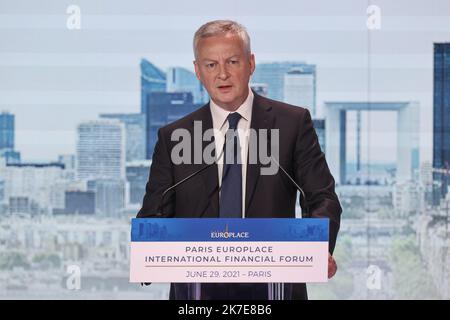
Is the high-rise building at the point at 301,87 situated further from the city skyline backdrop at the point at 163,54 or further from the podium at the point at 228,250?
the podium at the point at 228,250

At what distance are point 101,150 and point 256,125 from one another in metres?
1.30

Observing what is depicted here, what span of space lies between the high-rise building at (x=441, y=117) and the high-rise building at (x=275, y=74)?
2.03ft

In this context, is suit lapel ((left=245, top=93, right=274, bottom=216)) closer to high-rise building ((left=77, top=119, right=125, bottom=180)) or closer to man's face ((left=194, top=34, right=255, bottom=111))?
man's face ((left=194, top=34, right=255, bottom=111))

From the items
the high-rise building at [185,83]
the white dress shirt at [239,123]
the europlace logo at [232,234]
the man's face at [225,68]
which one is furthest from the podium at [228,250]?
the high-rise building at [185,83]

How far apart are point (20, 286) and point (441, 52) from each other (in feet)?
7.78

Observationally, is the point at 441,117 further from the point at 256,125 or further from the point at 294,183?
the point at 294,183

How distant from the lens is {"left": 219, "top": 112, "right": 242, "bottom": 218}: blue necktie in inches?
110

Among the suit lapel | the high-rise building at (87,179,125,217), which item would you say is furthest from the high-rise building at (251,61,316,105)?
the suit lapel

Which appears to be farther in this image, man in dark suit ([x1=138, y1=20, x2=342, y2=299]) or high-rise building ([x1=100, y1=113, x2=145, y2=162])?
high-rise building ([x1=100, y1=113, x2=145, y2=162])

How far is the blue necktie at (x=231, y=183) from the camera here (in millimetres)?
2787

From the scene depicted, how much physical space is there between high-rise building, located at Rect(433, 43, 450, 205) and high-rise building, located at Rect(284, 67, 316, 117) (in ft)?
1.98

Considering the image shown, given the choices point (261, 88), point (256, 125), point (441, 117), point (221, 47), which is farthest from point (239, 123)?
point (441, 117)

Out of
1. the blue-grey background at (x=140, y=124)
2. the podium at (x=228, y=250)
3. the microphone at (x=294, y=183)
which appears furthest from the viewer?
the blue-grey background at (x=140, y=124)

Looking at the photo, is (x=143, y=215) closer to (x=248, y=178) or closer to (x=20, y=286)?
(x=248, y=178)
